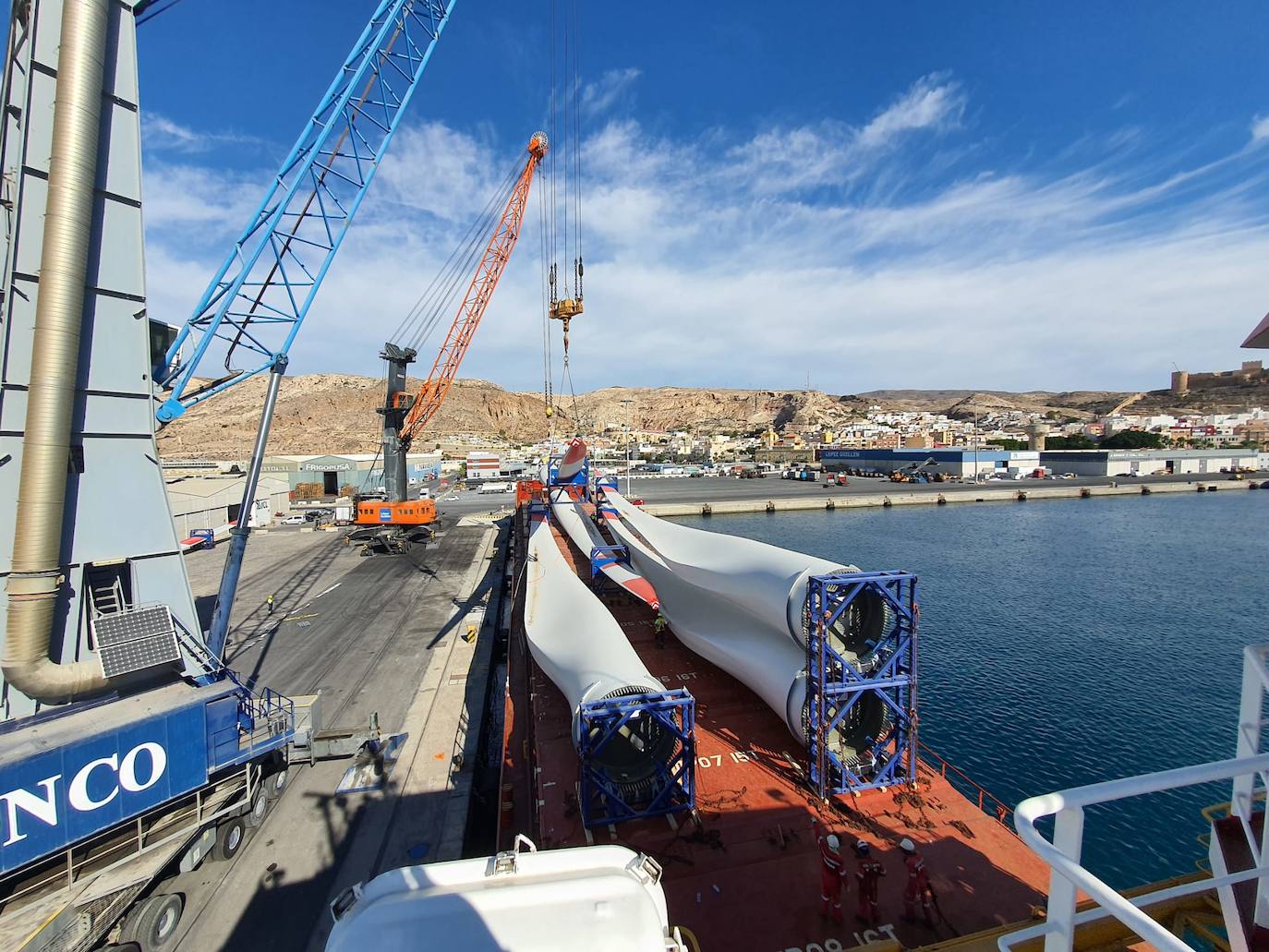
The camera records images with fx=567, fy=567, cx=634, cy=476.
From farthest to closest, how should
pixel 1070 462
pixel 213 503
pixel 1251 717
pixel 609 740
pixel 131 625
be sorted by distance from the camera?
pixel 1070 462, pixel 213 503, pixel 131 625, pixel 609 740, pixel 1251 717

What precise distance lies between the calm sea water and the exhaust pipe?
28.1 m

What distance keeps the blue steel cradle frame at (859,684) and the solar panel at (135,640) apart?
50.5ft

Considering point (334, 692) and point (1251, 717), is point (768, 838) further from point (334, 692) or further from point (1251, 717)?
point (334, 692)

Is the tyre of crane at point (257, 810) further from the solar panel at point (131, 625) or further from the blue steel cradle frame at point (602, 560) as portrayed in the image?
the blue steel cradle frame at point (602, 560)

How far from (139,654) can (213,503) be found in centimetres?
5696

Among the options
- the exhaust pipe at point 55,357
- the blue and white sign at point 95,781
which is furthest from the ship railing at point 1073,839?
the exhaust pipe at point 55,357

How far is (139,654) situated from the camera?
13.1m

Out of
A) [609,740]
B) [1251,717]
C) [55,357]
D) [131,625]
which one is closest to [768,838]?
[609,740]

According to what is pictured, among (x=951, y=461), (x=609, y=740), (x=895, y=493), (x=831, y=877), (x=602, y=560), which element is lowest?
(x=895, y=493)

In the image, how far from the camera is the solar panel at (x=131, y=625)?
12.5 metres

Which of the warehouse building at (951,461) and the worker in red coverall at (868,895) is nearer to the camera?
the worker in red coverall at (868,895)

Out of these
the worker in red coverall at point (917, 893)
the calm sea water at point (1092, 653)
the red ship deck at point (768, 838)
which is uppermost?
the worker in red coverall at point (917, 893)

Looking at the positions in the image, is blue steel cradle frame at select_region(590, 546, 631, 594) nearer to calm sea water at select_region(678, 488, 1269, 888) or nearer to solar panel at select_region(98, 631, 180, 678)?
calm sea water at select_region(678, 488, 1269, 888)

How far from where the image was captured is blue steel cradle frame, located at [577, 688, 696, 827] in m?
12.8
